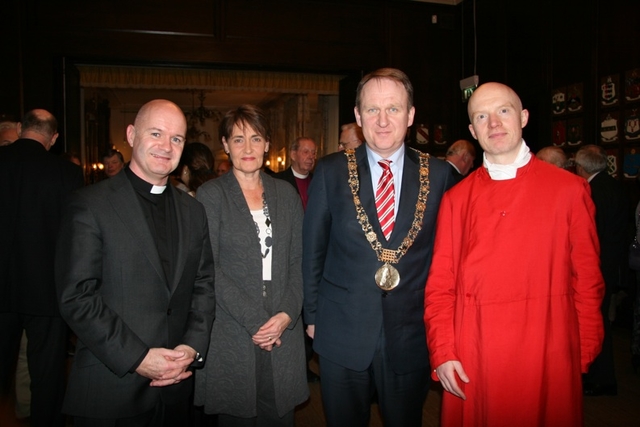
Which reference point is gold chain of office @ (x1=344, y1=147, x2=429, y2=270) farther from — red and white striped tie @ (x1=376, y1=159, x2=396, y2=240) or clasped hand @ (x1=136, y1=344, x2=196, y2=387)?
clasped hand @ (x1=136, y1=344, x2=196, y2=387)

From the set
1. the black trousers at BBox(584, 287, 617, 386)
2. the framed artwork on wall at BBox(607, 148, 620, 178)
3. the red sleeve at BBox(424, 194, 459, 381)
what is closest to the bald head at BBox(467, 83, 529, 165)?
the red sleeve at BBox(424, 194, 459, 381)

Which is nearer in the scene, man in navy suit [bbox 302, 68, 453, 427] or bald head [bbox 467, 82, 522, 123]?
bald head [bbox 467, 82, 522, 123]

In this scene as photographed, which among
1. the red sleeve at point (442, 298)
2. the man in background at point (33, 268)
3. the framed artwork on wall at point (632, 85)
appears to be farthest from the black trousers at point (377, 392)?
the framed artwork on wall at point (632, 85)

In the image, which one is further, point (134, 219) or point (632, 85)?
point (632, 85)

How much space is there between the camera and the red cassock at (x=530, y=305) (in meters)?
1.63

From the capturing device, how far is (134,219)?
5.77 ft

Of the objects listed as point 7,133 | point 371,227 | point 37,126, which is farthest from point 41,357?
point 371,227

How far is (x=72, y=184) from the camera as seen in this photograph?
3.04 metres

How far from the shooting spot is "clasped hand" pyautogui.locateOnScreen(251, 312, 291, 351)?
2.10 m

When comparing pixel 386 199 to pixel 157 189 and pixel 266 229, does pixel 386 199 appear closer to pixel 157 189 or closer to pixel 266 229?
pixel 266 229

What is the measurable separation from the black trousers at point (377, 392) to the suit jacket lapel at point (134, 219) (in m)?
0.78

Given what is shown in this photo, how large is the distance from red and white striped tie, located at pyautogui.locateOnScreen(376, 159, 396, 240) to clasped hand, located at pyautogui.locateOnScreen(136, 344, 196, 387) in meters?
0.87

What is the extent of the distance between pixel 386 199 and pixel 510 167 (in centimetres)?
48

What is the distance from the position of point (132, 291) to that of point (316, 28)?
5884mm
